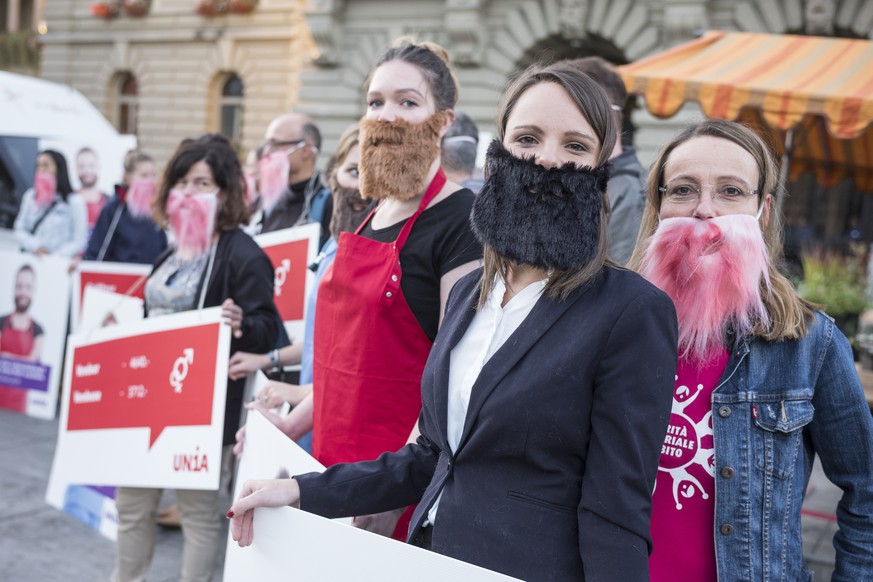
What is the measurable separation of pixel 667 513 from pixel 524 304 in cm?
54

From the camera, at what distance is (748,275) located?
1.71 meters

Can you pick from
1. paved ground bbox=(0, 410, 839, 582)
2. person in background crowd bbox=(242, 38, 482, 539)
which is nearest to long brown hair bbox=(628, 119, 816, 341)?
person in background crowd bbox=(242, 38, 482, 539)

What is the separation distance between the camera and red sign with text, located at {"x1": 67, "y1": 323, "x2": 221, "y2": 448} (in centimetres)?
321

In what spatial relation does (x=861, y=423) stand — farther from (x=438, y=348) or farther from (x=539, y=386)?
(x=438, y=348)

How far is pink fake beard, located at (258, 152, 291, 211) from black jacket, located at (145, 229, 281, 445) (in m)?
1.19

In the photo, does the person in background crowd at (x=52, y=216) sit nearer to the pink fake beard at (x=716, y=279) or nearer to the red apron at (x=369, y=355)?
the red apron at (x=369, y=355)

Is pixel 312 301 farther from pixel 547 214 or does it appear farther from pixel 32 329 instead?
pixel 32 329

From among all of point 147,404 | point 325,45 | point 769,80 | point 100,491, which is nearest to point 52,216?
point 100,491

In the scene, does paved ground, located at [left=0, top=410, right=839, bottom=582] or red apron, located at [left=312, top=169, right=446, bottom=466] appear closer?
red apron, located at [left=312, top=169, right=446, bottom=466]

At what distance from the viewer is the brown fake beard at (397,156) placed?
2242 mm

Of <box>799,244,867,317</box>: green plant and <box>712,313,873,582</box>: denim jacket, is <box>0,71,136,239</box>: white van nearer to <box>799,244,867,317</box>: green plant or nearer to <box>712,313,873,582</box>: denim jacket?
<box>799,244,867,317</box>: green plant

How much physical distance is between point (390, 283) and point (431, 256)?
129 millimetres

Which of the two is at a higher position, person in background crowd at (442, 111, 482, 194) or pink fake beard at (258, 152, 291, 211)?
person in background crowd at (442, 111, 482, 194)

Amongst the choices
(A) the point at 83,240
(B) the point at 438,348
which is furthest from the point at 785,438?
(A) the point at 83,240
